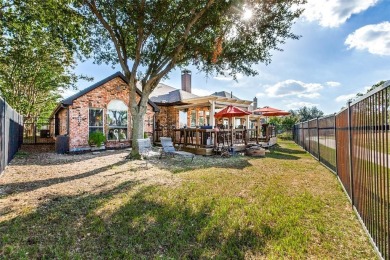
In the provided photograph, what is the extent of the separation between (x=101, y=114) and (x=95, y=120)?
A: 0.53 metres

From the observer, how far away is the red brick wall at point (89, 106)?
490 inches

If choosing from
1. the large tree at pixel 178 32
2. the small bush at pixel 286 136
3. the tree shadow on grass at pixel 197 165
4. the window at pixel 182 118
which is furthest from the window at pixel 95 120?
the small bush at pixel 286 136

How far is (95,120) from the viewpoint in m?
13.4

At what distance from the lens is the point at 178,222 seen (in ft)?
11.1

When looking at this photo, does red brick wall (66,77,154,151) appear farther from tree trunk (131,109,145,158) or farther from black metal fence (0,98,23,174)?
tree trunk (131,109,145,158)

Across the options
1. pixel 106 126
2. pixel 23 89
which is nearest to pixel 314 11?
pixel 106 126

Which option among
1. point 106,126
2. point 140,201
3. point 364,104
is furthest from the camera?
point 106,126

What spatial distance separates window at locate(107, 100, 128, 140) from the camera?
45.9 ft

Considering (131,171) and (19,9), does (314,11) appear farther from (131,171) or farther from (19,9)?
(19,9)

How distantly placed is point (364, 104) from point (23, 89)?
27371 millimetres

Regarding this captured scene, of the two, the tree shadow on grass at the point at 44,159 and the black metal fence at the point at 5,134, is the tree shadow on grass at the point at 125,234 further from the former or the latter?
the tree shadow on grass at the point at 44,159

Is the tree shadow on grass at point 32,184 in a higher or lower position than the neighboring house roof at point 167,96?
lower

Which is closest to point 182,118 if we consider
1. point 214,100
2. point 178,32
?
point 214,100

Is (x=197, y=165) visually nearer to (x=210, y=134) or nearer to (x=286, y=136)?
(x=210, y=134)
